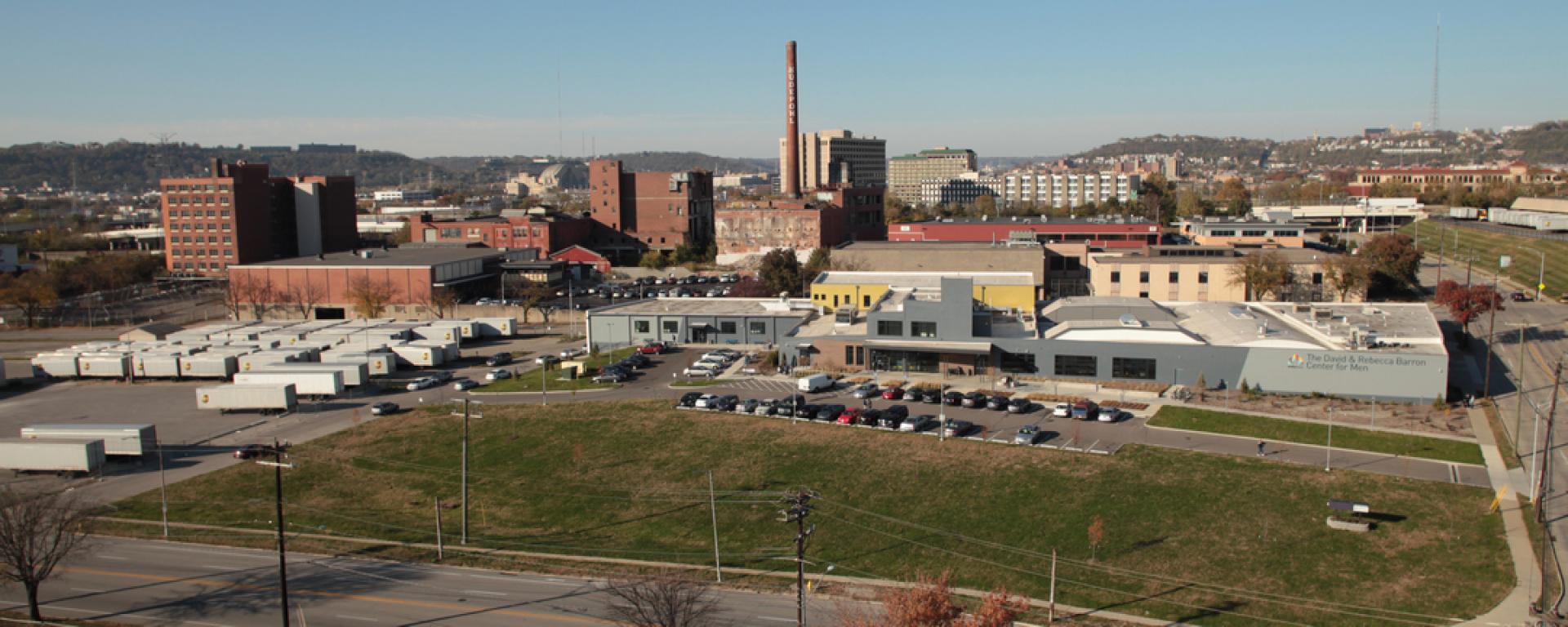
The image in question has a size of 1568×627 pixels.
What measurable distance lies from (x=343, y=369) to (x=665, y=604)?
92.0ft

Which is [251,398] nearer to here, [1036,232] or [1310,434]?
[1310,434]

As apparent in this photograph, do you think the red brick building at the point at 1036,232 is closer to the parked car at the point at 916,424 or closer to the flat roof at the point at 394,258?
the flat roof at the point at 394,258

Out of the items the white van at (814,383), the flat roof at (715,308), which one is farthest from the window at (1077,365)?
the flat roof at (715,308)

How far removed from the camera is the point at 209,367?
44219mm

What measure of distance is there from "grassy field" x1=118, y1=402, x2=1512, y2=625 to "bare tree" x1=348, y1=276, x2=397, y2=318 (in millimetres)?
26484

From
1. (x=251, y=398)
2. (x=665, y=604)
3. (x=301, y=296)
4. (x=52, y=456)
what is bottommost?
(x=52, y=456)

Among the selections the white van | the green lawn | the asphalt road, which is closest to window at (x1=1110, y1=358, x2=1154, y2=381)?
the white van

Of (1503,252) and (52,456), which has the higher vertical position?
(1503,252)

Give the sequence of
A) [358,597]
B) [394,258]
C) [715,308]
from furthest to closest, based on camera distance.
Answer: [394,258], [715,308], [358,597]

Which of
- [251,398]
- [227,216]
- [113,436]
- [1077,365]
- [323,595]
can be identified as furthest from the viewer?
[227,216]

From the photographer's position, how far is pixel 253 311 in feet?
205

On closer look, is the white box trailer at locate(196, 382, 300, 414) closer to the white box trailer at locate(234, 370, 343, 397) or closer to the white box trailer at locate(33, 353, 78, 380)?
the white box trailer at locate(234, 370, 343, 397)

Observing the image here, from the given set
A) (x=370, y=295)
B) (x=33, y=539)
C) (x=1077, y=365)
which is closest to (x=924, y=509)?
(x=1077, y=365)

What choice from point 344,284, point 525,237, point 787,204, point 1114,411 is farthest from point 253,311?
point 1114,411
